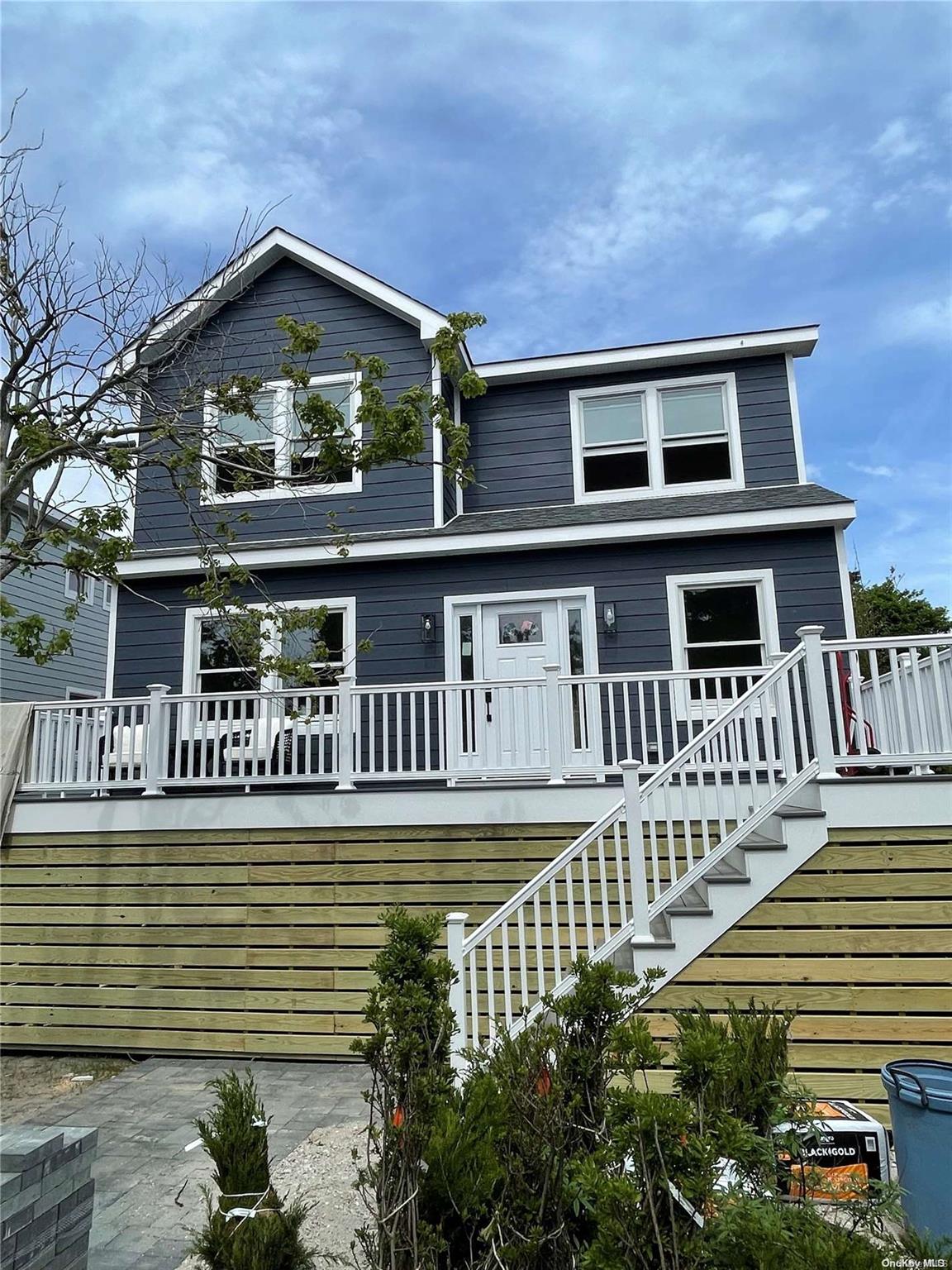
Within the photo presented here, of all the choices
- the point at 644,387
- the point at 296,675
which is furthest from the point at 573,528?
the point at 296,675

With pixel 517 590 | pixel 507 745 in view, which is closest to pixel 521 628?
pixel 517 590

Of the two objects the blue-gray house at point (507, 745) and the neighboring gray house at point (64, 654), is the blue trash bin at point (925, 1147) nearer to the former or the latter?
the blue-gray house at point (507, 745)

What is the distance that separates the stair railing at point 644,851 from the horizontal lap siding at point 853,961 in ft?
1.55

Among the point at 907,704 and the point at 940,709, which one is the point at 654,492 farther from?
the point at 940,709

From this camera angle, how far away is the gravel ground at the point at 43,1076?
5.66 metres

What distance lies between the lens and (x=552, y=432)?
33.6 ft

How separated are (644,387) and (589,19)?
13.7 feet

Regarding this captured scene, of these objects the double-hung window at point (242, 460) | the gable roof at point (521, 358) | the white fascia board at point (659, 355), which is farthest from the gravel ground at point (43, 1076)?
the white fascia board at point (659, 355)

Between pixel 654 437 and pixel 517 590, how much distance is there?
2805 millimetres

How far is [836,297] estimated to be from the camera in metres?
12.5

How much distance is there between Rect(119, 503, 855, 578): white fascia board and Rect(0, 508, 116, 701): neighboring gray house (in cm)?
535

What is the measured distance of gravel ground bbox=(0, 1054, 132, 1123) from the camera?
18.6 feet

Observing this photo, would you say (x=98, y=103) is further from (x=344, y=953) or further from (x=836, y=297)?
(x=836, y=297)

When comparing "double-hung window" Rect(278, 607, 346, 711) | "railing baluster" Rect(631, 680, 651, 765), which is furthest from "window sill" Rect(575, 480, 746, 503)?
"railing baluster" Rect(631, 680, 651, 765)
